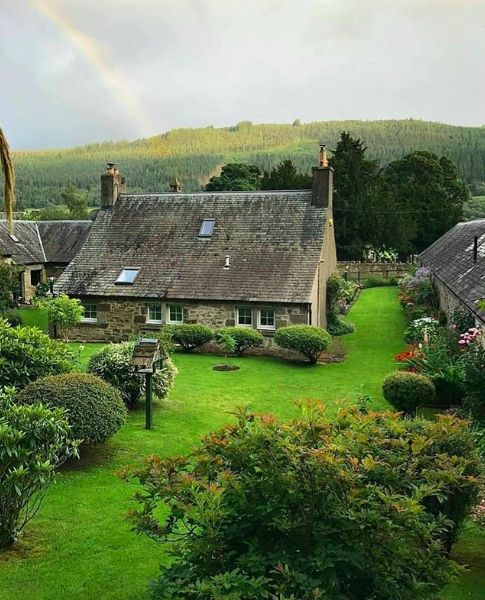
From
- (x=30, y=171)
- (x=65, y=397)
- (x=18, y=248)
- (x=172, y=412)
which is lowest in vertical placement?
(x=172, y=412)

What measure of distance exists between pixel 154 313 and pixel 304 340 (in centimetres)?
751

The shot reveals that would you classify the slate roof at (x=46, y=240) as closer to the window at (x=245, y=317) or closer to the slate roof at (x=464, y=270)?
the window at (x=245, y=317)

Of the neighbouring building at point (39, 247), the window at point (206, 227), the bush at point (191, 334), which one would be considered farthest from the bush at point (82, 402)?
the neighbouring building at point (39, 247)

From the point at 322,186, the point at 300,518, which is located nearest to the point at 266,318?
the point at 322,186

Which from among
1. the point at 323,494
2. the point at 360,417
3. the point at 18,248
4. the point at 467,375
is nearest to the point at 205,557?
the point at 323,494

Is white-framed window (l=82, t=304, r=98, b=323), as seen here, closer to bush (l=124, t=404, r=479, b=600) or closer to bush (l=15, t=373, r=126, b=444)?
bush (l=15, t=373, r=126, b=444)

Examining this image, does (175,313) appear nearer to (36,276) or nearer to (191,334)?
(191,334)

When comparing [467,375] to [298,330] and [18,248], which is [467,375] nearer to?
[298,330]

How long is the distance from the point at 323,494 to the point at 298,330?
54.1 ft

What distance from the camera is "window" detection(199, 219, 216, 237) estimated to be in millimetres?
26327

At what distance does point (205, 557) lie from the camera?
4504 millimetres

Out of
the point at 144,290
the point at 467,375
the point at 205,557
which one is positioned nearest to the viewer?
the point at 205,557

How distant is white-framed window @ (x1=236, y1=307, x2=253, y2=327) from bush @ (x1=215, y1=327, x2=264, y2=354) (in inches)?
45.6

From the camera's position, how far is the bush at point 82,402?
10430mm
